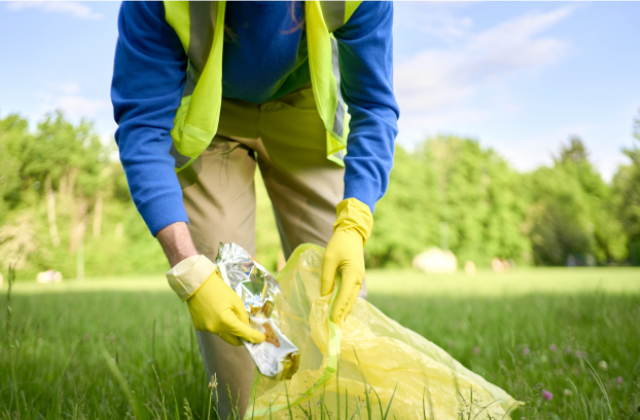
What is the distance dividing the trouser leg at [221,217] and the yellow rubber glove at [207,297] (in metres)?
0.35

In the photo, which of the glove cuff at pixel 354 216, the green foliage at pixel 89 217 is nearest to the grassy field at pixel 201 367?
the glove cuff at pixel 354 216

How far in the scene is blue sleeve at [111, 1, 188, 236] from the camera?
1.17 metres

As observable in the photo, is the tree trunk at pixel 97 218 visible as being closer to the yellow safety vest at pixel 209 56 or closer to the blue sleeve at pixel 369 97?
the yellow safety vest at pixel 209 56

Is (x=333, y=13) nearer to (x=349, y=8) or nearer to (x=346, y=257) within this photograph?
(x=349, y=8)

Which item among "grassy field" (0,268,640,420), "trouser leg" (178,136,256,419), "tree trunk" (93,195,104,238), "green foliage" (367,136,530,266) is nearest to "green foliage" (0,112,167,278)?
"tree trunk" (93,195,104,238)

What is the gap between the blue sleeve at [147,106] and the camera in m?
1.17

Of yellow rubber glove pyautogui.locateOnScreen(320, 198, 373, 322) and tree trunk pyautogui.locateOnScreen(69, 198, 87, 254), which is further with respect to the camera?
tree trunk pyautogui.locateOnScreen(69, 198, 87, 254)

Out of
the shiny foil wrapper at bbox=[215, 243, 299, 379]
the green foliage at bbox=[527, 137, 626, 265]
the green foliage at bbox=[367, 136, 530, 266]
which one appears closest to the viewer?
the shiny foil wrapper at bbox=[215, 243, 299, 379]

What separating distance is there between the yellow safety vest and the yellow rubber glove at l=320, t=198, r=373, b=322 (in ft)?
1.08

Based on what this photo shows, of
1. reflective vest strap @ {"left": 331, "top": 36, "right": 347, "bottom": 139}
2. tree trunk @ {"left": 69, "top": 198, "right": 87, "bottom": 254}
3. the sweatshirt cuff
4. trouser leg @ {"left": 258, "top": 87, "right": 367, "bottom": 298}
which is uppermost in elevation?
reflective vest strap @ {"left": 331, "top": 36, "right": 347, "bottom": 139}

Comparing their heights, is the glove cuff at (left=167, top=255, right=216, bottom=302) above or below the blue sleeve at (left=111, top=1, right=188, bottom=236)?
below

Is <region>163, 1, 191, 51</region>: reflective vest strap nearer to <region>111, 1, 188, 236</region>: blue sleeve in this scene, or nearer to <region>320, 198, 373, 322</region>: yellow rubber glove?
<region>111, 1, 188, 236</region>: blue sleeve

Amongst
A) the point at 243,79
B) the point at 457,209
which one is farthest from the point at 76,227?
the point at 457,209

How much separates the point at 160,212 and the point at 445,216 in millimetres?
31288
